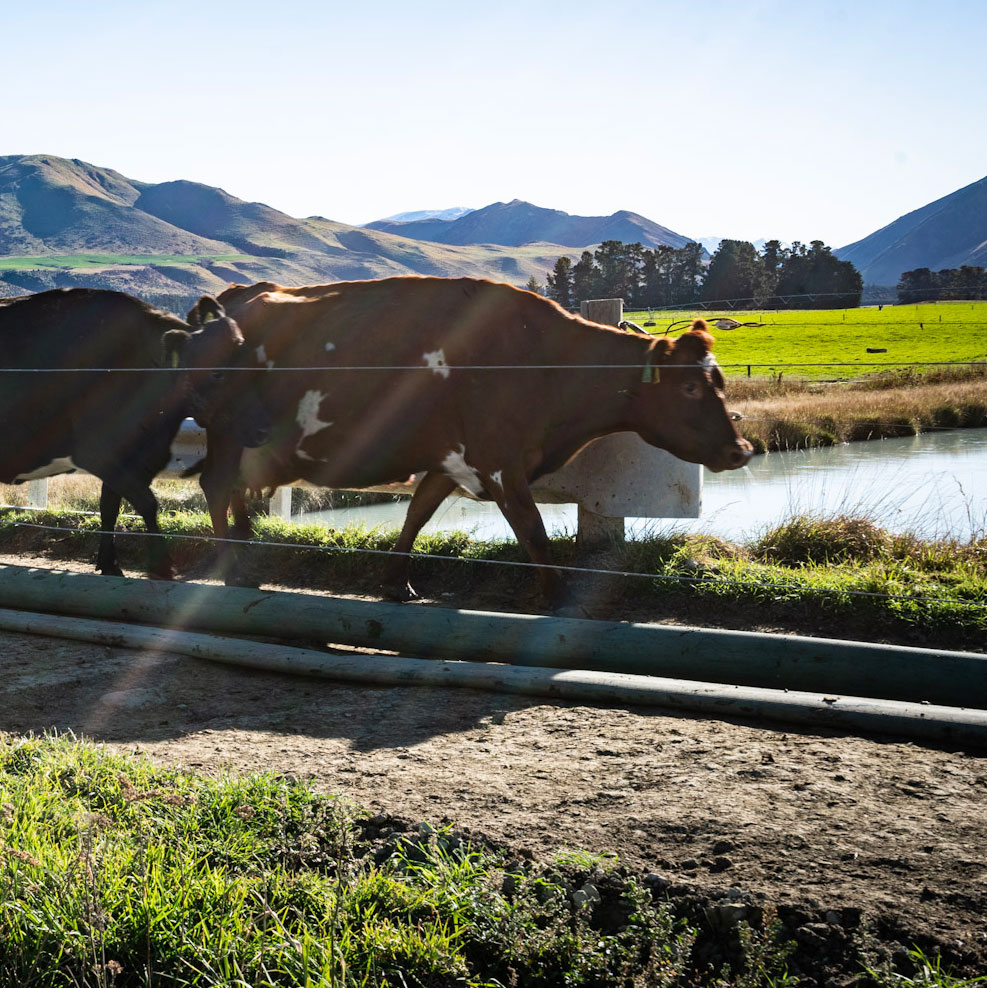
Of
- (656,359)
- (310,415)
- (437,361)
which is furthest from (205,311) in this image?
(656,359)

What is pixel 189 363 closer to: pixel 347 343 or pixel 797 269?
pixel 347 343

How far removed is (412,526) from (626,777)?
13.0 ft

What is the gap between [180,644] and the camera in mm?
5750

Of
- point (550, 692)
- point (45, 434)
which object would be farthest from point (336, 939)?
point (45, 434)

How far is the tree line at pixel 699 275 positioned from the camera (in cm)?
4816

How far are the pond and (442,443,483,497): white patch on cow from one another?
126cm

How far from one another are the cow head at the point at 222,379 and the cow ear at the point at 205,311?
245 mm

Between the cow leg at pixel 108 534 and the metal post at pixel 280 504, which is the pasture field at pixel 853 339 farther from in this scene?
the cow leg at pixel 108 534

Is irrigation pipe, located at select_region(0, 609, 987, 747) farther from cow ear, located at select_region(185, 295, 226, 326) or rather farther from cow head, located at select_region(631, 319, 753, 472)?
cow ear, located at select_region(185, 295, 226, 326)

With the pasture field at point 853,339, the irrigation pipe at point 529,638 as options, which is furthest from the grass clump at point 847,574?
the pasture field at point 853,339

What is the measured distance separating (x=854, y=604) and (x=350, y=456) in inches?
136

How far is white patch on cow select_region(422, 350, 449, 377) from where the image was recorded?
22.6 ft

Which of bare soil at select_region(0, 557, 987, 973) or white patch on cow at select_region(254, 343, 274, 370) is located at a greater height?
white patch on cow at select_region(254, 343, 274, 370)

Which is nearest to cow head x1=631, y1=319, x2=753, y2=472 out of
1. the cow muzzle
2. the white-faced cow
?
the cow muzzle
